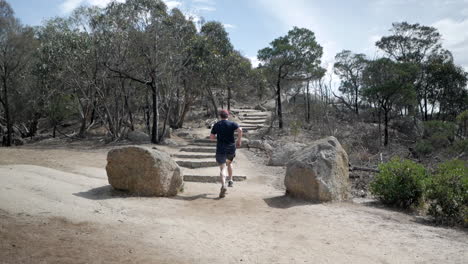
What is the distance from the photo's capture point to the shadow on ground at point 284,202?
6.11m

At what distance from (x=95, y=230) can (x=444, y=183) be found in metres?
5.67

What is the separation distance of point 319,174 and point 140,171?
3.32m

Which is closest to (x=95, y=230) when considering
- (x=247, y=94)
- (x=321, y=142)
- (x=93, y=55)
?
(x=321, y=142)

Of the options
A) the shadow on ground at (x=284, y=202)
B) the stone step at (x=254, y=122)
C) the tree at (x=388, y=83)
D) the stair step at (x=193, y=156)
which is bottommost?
the shadow on ground at (x=284, y=202)

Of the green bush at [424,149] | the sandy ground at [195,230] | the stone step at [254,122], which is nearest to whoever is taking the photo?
the sandy ground at [195,230]

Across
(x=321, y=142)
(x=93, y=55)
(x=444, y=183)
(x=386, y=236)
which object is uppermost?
(x=93, y=55)

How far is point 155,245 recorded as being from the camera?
3.80 m

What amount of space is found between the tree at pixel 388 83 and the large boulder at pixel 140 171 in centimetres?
1988

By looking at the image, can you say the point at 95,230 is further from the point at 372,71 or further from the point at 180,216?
the point at 372,71

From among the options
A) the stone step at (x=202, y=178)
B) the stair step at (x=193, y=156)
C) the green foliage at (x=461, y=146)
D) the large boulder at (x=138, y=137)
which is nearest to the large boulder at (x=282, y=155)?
the stair step at (x=193, y=156)

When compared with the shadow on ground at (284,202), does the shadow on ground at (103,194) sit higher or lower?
higher

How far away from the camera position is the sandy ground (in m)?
3.56

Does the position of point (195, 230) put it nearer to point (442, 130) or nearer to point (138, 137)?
point (138, 137)

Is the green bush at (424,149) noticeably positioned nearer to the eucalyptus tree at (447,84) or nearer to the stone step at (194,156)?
the stone step at (194,156)
